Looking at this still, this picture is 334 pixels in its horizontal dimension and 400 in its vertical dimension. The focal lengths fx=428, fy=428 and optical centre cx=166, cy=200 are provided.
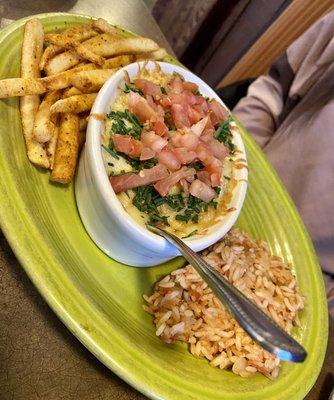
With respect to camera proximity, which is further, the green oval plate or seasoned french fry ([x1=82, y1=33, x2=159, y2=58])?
seasoned french fry ([x1=82, y1=33, x2=159, y2=58])

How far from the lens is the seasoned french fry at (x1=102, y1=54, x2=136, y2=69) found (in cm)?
143

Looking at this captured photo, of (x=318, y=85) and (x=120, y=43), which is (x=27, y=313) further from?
(x=318, y=85)

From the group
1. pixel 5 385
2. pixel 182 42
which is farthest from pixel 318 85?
pixel 5 385

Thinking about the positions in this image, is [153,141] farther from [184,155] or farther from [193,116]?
[193,116]

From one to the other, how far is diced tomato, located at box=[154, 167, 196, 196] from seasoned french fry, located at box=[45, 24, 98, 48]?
52cm

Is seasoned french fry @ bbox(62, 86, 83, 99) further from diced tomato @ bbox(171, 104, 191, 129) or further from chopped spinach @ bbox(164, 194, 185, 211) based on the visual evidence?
chopped spinach @ bbox(164, 194, 185, 211)

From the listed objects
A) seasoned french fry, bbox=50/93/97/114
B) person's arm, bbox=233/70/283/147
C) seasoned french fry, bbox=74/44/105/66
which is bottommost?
person's arm, bbox=233/70/283/147

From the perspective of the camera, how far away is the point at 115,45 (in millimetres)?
1428

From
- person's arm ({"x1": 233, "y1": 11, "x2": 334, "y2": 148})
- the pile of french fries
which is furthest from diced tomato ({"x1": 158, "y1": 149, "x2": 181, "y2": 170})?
person's arm ({"x1": 233, "y1": 11, "x2": 334, "y2": 148})

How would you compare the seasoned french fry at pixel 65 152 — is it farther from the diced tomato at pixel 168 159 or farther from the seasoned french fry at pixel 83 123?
the diced tomato at pixel 168 159

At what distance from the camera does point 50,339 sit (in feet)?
3.64

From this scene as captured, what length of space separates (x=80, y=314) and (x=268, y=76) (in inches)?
81.3

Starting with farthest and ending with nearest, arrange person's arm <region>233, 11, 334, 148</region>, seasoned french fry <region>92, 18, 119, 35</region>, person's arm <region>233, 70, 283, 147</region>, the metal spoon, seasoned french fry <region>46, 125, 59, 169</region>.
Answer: person's arm <region>233, 70, 283, 147</region>
person's arm <region>233, 11, 334, 148</region>
seasoned french fry <region>92, 18, 119, 35</region>
seasoned french fry <region>46, 125, 59, 169</region>
the metal spoon

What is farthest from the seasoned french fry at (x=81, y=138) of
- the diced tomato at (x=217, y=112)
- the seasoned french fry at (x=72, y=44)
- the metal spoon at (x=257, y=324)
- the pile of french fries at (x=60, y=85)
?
the metal spoon at (x=257, y=324)
